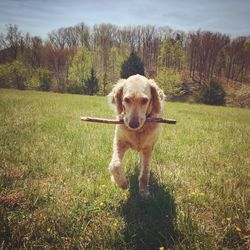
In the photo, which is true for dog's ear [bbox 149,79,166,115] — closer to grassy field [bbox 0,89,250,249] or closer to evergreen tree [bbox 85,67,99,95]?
grassy field [bbox 0,89,250,249]

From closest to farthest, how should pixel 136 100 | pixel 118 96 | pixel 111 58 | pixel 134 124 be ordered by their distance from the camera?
pixel 134 124 → pixel 136 100 → pixel 118 96 → pixel 111 58

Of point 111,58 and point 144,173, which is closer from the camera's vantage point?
point 144,173

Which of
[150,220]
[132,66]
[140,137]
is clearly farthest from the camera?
[132,66]

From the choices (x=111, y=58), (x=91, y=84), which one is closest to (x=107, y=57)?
(x=111, y=58)

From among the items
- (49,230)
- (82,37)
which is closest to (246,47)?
(82,37)

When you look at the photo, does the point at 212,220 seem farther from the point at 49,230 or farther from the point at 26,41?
the point at 26,41

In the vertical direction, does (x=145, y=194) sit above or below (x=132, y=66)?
below

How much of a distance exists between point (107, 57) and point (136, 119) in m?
61.0

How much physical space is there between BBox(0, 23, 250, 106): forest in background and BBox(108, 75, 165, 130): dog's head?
45280 mm

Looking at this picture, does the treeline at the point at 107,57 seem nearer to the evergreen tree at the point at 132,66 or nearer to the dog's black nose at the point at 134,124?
the evergreen tree at the point at 132,66

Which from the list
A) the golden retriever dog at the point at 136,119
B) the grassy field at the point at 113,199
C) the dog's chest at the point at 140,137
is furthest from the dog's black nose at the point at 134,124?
the grassy field at the point at 113,199

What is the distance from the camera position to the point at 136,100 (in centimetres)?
367

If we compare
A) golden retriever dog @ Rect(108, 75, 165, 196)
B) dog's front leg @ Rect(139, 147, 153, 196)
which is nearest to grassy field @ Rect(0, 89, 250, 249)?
dog's front leg @ Rect(139, 147, 153, 196)

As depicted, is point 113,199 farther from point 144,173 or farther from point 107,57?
point 107,57
